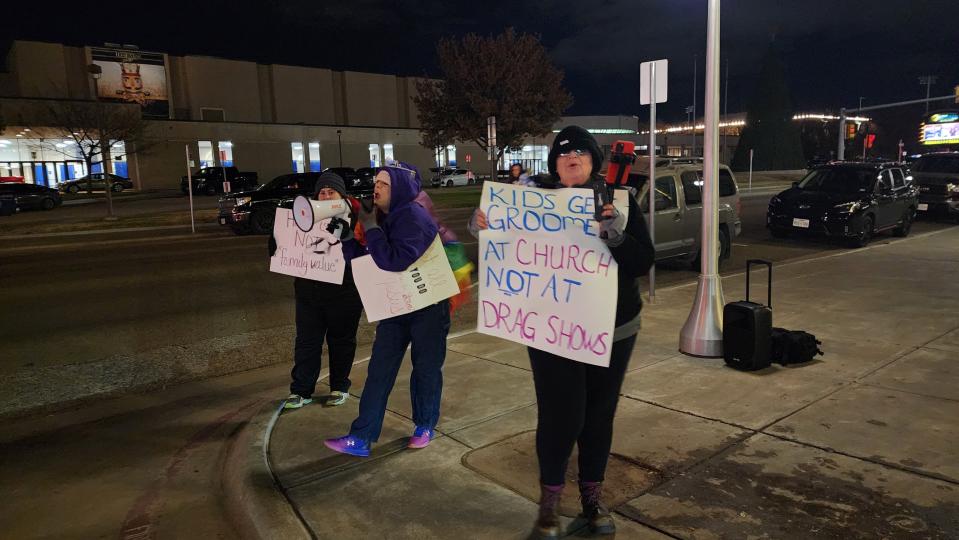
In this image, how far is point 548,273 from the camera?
10.6 feet

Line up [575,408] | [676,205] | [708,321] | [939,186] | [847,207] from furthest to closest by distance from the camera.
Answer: [939,186]
[847,207]
[676,205]
[708,321]
[575,408]

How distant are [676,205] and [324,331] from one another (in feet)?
24.6

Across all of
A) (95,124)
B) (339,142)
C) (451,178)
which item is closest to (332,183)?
(95,124)

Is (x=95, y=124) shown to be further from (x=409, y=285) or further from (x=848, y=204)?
(x=409, y=285)

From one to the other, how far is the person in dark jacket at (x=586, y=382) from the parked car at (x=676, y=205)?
741 centimetres

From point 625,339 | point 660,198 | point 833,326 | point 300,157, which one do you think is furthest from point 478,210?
point 300,157

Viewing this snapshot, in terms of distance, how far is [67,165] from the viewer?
49.9 m

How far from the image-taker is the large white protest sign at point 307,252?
15.4 ft

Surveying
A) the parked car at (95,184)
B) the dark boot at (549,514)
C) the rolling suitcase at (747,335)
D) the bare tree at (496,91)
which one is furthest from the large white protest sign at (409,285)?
the parked car at (95,184)

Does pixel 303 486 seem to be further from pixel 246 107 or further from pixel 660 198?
pixel 246 107

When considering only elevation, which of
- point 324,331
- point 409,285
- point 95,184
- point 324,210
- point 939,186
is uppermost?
point 95,184

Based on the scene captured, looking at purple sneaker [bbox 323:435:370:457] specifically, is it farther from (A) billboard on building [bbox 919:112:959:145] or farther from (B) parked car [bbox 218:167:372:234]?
(A) billboard on building [bbox 919:112:959:145]

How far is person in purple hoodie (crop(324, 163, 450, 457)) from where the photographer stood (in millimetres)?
3838

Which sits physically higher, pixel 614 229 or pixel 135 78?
pixel 135 78
